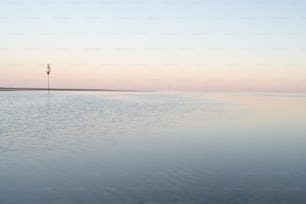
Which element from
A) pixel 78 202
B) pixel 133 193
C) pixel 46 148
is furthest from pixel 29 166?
pixel 133 193

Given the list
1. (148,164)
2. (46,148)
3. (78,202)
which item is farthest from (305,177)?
(46,148)

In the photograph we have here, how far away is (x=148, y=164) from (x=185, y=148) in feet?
15.1

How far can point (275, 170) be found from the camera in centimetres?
1245

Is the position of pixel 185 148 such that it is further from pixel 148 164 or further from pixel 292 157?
pixel 292 157

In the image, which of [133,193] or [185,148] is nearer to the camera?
[133,193]

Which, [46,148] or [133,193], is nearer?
[133,193]

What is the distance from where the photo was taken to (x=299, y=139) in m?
21.2

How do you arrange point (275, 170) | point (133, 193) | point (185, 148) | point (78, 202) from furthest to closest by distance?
point (185, 148), point (275, 170), point (133, 193), point (78, 202)

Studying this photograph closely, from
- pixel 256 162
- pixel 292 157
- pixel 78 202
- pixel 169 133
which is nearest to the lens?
pixel 78 202

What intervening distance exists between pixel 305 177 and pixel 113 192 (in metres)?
7.95

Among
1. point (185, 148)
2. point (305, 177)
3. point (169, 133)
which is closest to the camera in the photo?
point (305, 177)

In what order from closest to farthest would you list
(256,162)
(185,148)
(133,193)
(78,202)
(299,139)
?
(78,202) → (133,193) → (256,162) → (185,148) → (299,139)

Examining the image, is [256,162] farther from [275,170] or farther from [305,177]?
[305,177]

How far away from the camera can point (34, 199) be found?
8664 millimetres
